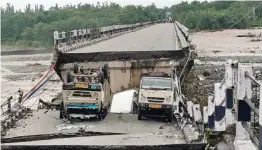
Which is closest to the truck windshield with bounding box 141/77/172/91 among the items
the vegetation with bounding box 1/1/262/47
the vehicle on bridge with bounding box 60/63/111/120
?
the vehicle on bridge with bounding box 60/63/111/120

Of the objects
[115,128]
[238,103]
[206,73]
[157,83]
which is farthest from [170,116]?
[206,73]

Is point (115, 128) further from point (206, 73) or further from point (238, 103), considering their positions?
point (206, 73)

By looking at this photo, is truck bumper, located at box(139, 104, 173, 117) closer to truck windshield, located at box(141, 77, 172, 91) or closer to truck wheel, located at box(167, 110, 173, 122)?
truck wheel, located at box(167, 110, 173, 122)

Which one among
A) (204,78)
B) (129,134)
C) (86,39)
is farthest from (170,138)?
(204,78)

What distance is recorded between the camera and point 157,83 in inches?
626

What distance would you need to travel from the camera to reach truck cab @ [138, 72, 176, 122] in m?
15.2

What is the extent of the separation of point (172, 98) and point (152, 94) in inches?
27.5

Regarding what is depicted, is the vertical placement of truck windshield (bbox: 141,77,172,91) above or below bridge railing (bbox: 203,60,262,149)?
below

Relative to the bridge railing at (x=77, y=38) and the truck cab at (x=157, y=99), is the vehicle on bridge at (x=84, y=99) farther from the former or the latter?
the bridge railing at (x=77, y=38)

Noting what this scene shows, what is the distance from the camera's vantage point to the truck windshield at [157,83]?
15.7 metres

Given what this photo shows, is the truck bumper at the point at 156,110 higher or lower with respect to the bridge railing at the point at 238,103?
lower

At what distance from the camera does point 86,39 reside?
31.8 meters

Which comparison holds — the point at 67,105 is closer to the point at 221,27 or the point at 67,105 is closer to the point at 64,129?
the point at 64,129

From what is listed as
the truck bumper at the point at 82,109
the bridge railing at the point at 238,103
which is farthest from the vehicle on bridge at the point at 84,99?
the bridge railing at the point at 238,103
